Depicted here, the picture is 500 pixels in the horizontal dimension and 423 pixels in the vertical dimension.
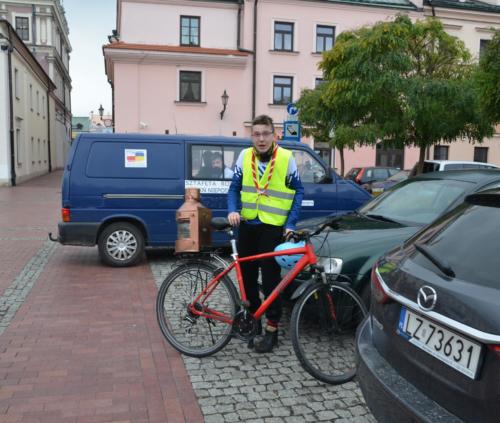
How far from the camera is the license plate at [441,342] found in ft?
6.44

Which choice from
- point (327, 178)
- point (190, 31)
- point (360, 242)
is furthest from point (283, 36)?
point (360, 242)

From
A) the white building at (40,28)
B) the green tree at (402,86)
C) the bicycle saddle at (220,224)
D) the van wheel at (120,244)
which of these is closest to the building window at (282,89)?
the green tree at (402,86)

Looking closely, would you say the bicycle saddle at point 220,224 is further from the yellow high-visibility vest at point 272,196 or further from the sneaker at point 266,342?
the sneaker at point 266,342

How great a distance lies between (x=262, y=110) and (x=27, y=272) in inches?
950

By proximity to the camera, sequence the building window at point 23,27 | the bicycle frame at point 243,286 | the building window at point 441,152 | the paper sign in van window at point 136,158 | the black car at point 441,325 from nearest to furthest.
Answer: the black car at point 441,325 → the bicycle frame at point 243,286 → the paper sign in van window at point 136,158 → the building window at point 441,152 → the building window at point 23,27

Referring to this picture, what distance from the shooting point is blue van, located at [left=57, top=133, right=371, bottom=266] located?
736 centimetres

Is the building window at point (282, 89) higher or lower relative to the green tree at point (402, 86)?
higher

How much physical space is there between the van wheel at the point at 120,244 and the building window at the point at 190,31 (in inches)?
949

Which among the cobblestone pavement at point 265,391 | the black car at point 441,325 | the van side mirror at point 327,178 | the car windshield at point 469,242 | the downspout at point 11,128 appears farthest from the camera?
the downspout at point 11,128

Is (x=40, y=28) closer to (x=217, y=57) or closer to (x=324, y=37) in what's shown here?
(x=217, y=57)

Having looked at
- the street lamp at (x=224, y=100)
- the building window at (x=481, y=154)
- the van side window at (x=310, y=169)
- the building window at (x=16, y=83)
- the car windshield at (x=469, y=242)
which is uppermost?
the building window at (x=16, y=83)

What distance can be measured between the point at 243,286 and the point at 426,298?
2256mm

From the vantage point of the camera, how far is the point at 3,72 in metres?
24.6

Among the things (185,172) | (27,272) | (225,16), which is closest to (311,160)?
(185,172)
